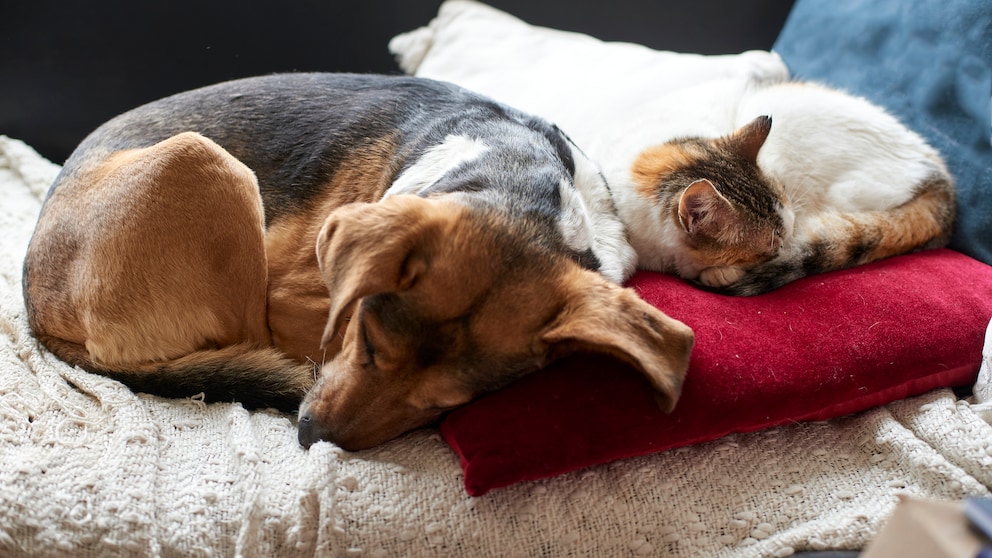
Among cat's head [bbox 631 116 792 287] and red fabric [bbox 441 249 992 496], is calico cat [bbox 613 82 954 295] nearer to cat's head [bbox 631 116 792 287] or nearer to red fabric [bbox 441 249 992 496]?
cat's head [bbox 631 116 792 287]

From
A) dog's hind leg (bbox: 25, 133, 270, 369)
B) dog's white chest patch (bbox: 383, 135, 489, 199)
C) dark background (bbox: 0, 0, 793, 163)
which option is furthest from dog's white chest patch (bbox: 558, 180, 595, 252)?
dark background (bbox: 0, 0, 793, 163)

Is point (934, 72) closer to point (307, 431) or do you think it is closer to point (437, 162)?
point (437, 162)

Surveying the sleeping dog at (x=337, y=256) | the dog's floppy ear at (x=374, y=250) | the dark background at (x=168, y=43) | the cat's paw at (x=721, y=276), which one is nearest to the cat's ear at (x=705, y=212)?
the cat's paw at (x=721, y=276)

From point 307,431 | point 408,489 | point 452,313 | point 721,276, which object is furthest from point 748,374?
point 307,431

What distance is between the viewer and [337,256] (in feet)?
5.69

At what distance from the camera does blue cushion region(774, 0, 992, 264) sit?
105 inches

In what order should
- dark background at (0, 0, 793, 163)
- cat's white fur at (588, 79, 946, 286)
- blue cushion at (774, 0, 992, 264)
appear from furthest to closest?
1. dark background at (0, 0, 793, 163)
2. blue cushion at (774, 0, 992, 264)
3. cat's white fur at (588, 79, 946, 286)

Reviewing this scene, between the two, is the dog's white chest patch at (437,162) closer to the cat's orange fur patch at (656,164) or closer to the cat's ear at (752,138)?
the cat's orange fur patch at (656,164)

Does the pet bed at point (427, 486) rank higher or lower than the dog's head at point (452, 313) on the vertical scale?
lower

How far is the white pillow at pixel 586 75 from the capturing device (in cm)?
298

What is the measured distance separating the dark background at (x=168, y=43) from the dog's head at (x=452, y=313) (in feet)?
7.40

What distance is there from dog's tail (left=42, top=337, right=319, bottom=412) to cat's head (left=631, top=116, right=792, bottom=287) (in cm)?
132

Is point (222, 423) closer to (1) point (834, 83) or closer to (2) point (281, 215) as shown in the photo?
(2) point (281, 215)

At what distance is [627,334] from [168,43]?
9.84ft
